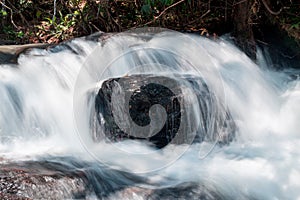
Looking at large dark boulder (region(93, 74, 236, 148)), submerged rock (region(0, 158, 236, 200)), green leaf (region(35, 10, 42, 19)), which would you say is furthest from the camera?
green leaf (region(35, 10, 42, 19))

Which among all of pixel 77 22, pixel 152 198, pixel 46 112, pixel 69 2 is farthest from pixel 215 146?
pixel 69 2

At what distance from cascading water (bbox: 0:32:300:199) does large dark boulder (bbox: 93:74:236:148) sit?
0.20 feet

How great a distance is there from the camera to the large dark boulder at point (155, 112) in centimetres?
402

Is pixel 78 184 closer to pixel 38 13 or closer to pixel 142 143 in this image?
pixel 142 143

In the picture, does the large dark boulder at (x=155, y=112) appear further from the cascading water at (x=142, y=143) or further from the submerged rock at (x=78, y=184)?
the submerged rock at (x=78, y=184)

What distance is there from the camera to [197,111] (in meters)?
4.16

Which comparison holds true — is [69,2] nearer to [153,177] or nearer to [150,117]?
[150,117]

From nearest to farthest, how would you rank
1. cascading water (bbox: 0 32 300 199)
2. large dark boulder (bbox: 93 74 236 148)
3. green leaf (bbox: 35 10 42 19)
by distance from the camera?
cascading water (bbox: 0 32 300 199), large dark boulder (bbox: 93 74 236 148), green leaf (bbox: 35 10 42 19)

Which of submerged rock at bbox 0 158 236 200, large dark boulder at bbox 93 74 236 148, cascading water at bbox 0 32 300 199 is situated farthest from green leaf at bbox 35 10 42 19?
submerged rock at bbox 0 158 236 200

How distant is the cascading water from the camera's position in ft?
11.3

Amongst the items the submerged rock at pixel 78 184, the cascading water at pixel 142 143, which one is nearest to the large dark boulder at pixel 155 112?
the cascading water at pixel 142 143

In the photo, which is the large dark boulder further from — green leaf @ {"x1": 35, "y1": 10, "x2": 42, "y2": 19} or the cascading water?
green leaf @ {"x1": 35, "y1": 10, "x2": 42, "y2": 19}

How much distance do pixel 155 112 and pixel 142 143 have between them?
1.11ft

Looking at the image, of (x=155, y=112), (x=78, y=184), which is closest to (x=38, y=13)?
(x=155, y=112)
